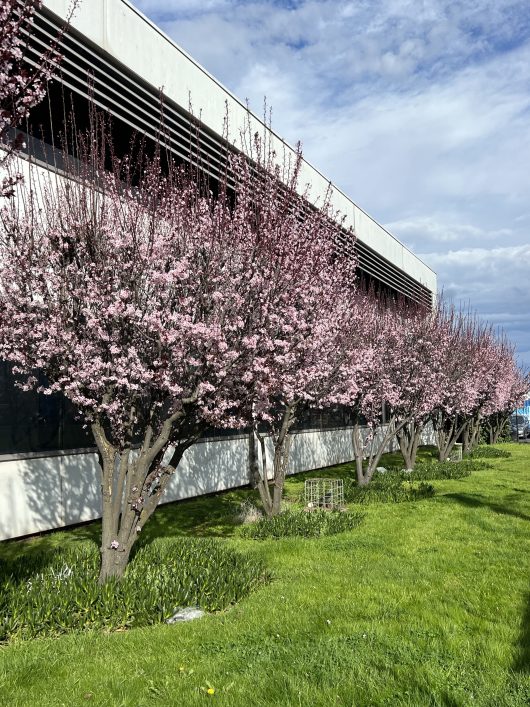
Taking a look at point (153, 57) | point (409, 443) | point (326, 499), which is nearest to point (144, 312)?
point (153, 57)

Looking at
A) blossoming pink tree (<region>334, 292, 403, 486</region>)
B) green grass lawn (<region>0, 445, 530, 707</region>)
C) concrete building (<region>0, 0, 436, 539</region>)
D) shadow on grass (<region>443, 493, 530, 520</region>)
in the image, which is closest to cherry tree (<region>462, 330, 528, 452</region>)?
blossoming pink tree (<region>334, 292, 403, 486</region>)

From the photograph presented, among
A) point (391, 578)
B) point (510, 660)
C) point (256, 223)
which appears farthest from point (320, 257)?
point (510, 660)

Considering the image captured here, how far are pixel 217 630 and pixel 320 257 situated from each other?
7.30 meters

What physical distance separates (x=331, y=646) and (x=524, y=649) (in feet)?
6.12

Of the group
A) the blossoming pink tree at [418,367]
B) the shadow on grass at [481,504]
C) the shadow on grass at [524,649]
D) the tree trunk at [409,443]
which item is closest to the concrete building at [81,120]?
the blossoming pink tree at [418,367]

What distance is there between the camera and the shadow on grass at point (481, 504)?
13742mm

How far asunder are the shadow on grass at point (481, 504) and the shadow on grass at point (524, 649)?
718cm

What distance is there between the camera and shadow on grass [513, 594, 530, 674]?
5.36 m

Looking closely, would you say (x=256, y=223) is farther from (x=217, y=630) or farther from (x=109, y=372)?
(x=217, y=630)

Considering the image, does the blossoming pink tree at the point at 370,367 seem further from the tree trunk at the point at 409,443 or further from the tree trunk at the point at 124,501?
the tree trunk at the point at 124,501

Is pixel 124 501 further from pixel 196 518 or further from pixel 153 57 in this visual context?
pixel 153 57

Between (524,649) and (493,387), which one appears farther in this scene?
(493,387)

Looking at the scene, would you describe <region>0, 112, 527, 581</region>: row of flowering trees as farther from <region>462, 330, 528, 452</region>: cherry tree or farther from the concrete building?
<region>462, 330, 528, 452</region>: cherry tree

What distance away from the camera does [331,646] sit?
5.80m
